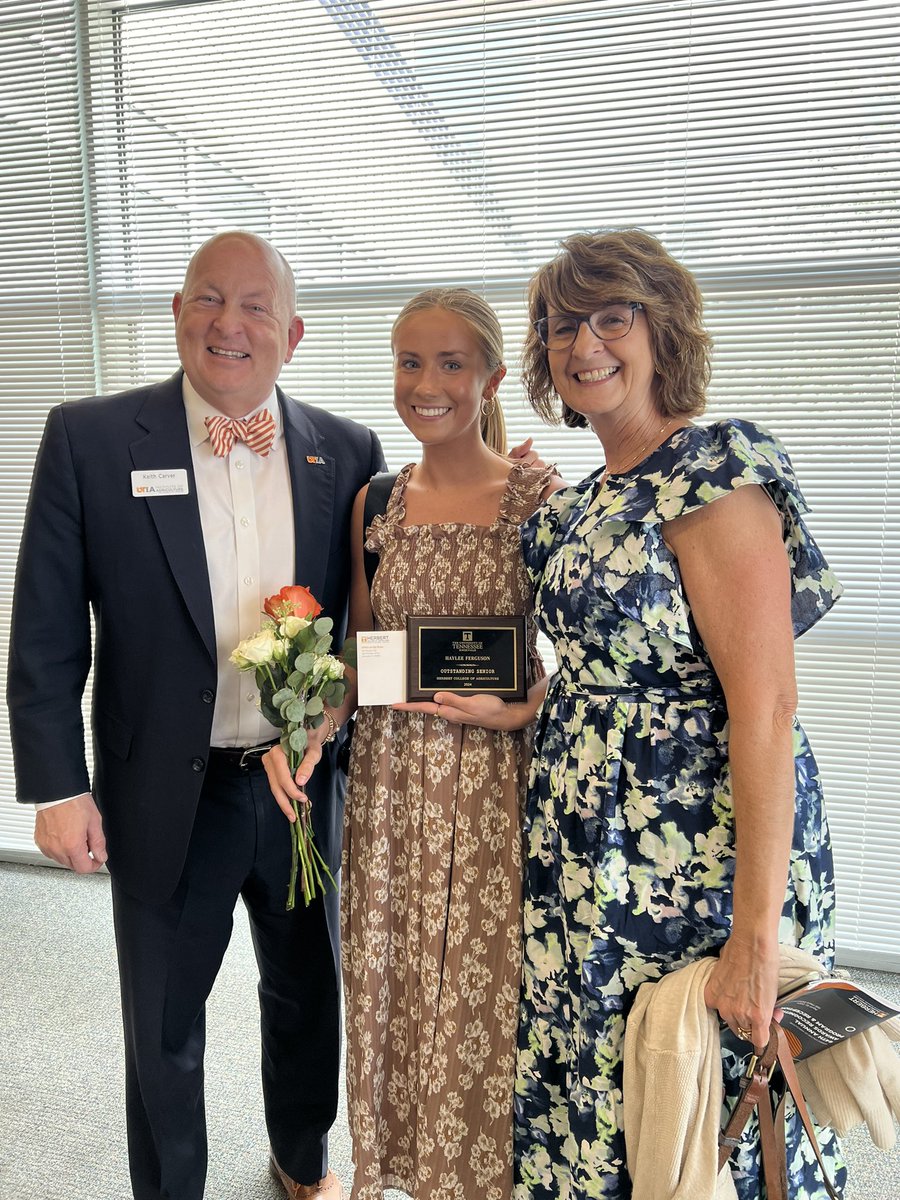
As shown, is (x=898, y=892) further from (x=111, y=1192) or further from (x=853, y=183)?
(x=111, y=1192)

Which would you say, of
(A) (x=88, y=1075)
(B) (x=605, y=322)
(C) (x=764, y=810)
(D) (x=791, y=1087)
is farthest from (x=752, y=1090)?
(A) (x=88, y=1075)

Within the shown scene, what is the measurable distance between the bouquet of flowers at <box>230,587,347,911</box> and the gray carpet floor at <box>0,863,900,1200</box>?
1.30 metres

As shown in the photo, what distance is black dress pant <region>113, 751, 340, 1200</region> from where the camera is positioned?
1845 millimetres

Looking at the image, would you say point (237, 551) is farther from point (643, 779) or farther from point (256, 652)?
point (643, 779)

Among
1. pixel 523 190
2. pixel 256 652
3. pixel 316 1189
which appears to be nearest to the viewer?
pixel 256 652

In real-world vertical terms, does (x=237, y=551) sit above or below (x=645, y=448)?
below

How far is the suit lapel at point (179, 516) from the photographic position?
5.72ft

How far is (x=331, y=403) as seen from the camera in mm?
3551

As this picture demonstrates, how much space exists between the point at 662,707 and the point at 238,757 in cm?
94

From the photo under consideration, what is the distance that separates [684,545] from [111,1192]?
2.18 m

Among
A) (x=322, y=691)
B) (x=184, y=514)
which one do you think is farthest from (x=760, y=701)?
(x=184, y=514)

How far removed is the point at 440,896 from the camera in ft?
5.66

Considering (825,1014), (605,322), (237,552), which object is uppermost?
(605,322)

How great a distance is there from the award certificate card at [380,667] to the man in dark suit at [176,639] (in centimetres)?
27
